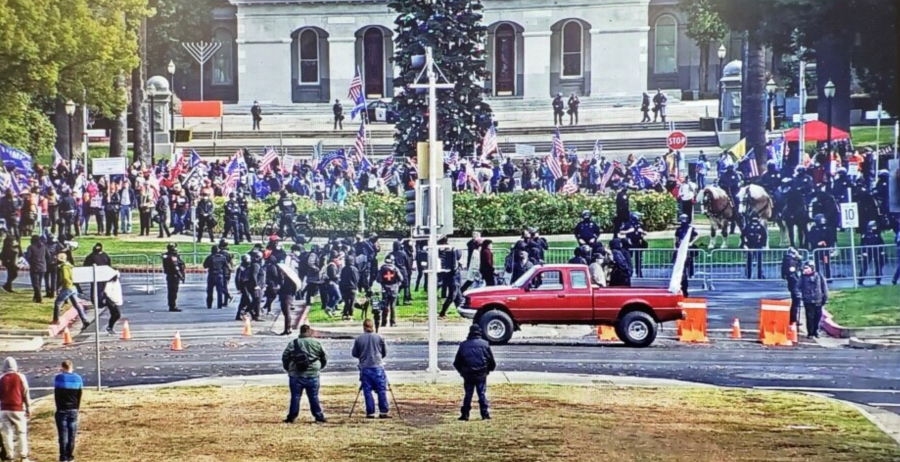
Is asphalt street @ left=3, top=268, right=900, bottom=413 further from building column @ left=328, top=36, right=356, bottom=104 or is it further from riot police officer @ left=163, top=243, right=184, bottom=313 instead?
building column @ left=328, top=36, right=356, bottom=104

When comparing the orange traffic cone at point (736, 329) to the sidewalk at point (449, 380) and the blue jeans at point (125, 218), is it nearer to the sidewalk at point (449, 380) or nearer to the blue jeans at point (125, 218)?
the sidewalk at point (449, 380)

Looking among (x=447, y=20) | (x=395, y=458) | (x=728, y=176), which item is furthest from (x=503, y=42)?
(x=395, y=458)

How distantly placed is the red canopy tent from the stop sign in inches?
45.8

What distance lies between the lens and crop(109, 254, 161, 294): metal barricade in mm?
18188

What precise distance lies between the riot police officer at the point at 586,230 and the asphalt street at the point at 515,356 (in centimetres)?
116

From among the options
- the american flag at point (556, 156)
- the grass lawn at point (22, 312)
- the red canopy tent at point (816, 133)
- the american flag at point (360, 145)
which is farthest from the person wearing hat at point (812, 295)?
the grass lawn at point (22, 312)

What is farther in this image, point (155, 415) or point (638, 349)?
point (638, 349)

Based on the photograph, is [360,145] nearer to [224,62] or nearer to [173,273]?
[224,62]

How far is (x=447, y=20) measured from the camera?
18.2 metres

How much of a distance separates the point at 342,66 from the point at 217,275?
9.19ft

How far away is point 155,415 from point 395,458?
9.12 feet

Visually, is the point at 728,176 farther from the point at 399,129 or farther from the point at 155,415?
the point at 155,415

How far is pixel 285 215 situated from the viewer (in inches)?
723

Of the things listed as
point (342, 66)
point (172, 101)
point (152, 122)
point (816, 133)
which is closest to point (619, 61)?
point (816, 133)
